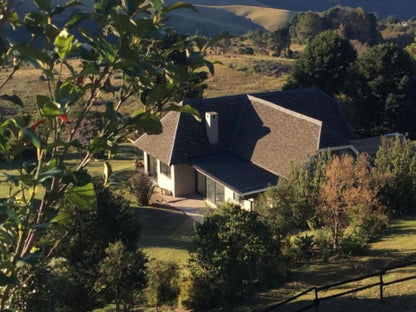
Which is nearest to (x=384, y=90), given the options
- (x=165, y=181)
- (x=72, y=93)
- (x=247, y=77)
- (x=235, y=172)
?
(x=235, y=172)

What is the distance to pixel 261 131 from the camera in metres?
32.0

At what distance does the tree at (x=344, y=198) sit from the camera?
17859mm

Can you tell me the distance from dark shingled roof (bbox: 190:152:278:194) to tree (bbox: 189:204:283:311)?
11846 millimetres

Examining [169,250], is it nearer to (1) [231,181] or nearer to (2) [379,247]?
(1) [231,181]

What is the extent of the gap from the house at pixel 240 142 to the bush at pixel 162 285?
35.5ft

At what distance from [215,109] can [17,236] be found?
29.8 meters

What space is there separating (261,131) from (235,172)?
12.9ft

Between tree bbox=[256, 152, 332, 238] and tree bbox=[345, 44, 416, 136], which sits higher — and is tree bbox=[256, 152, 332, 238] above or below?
below

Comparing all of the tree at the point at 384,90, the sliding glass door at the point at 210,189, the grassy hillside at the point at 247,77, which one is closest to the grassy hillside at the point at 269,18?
the grassy hillside at the point at 247,77

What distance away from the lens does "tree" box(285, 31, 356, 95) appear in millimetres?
46125

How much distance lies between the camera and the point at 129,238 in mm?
16672

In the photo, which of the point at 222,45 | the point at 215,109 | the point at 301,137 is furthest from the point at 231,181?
the point at 222,45

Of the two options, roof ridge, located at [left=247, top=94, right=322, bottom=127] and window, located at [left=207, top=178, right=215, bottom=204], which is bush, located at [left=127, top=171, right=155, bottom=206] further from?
roof ridge, located at [left=247, top=94, right=322, bottom=127]

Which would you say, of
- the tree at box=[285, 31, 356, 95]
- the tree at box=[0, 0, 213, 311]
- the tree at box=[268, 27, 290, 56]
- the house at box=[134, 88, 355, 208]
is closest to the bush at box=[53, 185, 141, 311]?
the tree at box=[0, 0, 213, 311]
